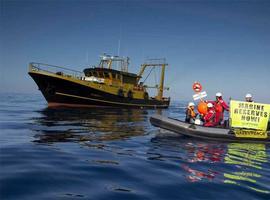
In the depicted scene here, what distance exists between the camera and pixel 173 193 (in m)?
6.02

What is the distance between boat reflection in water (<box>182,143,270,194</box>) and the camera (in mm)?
7254

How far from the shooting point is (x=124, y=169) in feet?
25.6

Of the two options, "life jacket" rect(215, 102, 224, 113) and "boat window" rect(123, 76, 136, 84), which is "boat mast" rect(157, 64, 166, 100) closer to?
"boat window" rect(123, 76, 136, 84)

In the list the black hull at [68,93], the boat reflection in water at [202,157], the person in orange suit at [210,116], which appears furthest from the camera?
the black hull at [68,93]

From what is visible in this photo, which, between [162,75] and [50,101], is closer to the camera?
[50,101]

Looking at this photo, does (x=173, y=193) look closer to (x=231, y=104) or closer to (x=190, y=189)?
(x=190, y=189)

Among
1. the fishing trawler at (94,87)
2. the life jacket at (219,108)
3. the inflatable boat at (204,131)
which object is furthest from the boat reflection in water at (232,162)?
the fishing trawler at (94,87)

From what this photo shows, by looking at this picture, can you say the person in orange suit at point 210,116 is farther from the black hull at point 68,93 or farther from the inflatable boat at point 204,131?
the black hull at point 68,93

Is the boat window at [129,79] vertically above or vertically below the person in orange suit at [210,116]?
above

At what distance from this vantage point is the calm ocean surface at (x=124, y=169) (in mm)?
5922

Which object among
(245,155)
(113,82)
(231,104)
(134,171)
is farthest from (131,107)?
(134,171)

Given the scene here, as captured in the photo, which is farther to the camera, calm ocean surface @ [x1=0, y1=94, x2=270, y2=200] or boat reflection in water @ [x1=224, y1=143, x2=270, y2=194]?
boat reflection in water @ [x1=224, y1=143, x2=270, y2=194]

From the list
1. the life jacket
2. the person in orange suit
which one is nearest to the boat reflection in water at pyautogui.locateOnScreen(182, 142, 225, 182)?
the person in orange suit

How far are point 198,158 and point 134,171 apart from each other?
3.25 metres
